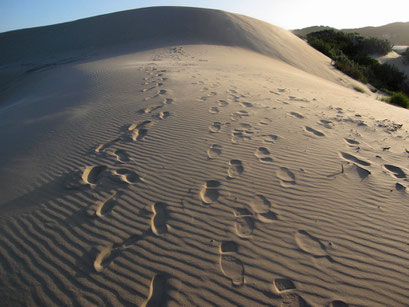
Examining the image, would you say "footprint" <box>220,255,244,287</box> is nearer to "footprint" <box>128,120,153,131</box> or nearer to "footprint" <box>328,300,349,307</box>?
"footprint" <box>328,300,349,307</box>

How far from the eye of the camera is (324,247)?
2.15m

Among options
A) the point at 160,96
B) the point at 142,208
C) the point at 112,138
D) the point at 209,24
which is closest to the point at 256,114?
the point at 160,96

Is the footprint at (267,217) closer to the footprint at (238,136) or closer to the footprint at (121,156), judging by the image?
the footprint at (238,136)

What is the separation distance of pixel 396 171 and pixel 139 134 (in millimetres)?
3967

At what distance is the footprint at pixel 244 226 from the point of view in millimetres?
2321

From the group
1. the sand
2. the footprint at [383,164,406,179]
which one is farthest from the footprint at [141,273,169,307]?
the footprint at [383,164,406,179]

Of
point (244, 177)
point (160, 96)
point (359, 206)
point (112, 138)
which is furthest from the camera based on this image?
point (160, 96)

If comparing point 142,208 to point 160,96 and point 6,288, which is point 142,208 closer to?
point 6,288

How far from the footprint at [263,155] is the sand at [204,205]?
3cm

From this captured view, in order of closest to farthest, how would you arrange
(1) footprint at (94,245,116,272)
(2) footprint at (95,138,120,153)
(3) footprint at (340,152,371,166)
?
(1) footprint at (94,245,116,272), (3) footprint at (340,152,371,166), (2) footprint at (95,138,120,153)

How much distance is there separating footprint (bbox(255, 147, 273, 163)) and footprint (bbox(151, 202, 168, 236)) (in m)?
1.59

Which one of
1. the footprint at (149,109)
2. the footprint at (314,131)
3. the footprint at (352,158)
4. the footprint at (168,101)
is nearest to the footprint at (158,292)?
the footprint at (352,158)

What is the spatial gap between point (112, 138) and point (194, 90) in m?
2.84

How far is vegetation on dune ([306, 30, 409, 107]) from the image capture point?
533 inches
